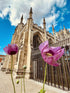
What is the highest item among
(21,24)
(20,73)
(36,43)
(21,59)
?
(21,24)

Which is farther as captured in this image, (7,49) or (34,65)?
(34,65)

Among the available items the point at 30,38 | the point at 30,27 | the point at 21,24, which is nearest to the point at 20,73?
the point at 30,38

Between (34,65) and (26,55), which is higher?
(26,55)

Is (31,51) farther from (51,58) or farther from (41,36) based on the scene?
(51,58)

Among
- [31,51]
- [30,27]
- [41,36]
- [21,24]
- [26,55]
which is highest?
[21,24]

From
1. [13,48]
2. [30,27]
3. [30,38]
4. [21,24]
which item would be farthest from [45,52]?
[21,24]

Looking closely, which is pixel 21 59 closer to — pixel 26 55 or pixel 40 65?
pixel 26 55

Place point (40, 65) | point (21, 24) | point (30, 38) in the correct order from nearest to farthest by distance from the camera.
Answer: point (40, 65) < point (30, 38) < point (21, 24)

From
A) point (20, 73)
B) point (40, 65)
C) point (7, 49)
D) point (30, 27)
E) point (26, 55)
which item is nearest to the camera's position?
point (7, 49)

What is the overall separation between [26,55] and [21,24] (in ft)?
28.8

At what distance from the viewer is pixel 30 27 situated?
8.74 metres

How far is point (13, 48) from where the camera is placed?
2.02 feet

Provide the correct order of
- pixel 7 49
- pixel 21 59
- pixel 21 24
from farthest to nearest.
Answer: pixel 21 24
pixel 21 59
pixel 7 49

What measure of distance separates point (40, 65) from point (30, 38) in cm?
403
